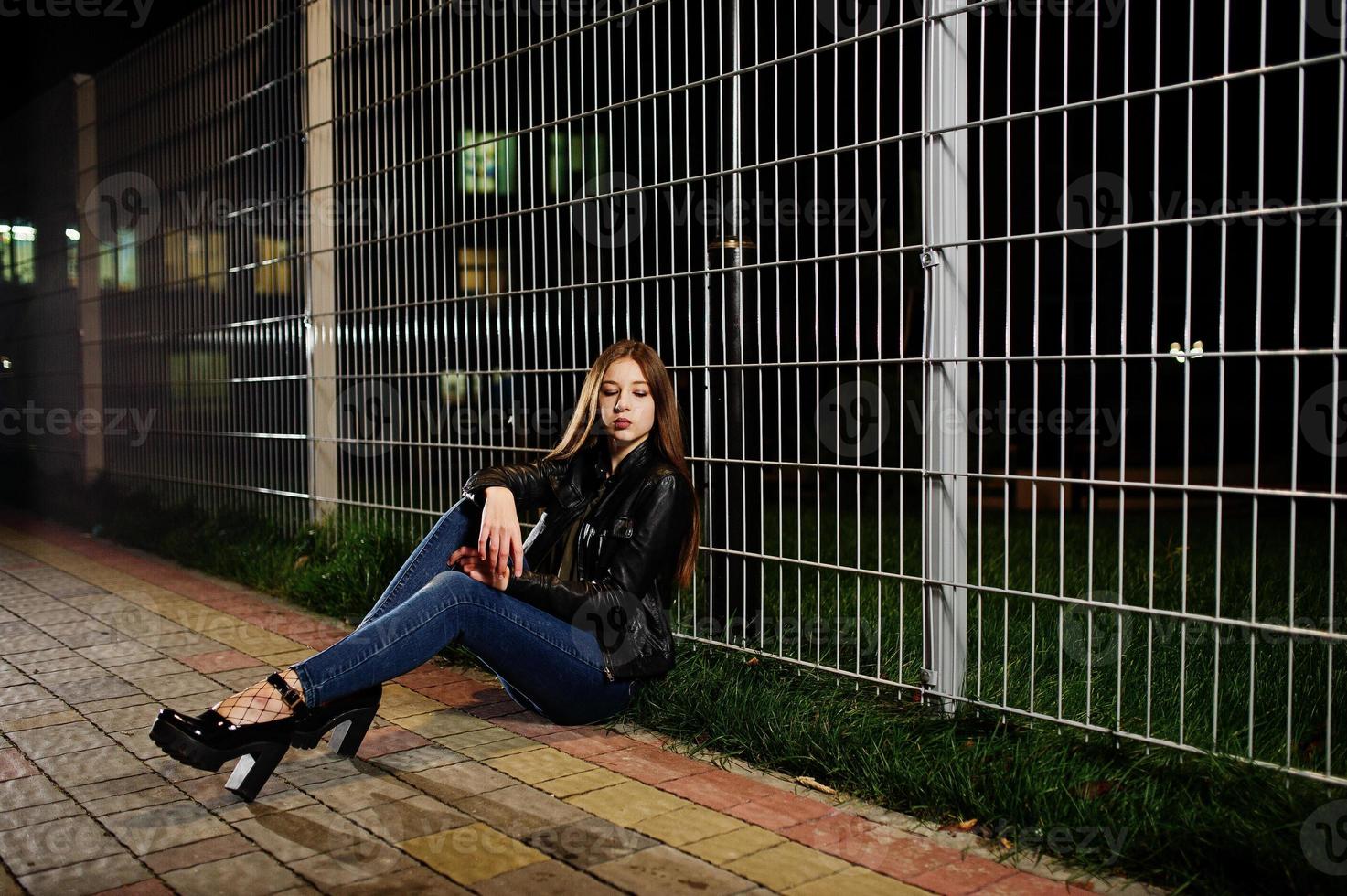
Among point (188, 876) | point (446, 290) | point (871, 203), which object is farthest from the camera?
point (446, 290)

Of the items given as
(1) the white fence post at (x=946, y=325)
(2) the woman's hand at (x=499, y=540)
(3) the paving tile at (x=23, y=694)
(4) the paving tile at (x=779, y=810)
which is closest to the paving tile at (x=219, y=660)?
(3) the paving tile at (x=23, y=694)

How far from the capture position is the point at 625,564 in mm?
3645

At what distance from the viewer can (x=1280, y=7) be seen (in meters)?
3.54

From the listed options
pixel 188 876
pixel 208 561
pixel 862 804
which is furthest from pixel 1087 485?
pixel 208 561

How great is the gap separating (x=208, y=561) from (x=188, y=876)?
4.89 m

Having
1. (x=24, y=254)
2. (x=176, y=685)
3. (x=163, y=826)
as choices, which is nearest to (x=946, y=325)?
(x=163, y=826)

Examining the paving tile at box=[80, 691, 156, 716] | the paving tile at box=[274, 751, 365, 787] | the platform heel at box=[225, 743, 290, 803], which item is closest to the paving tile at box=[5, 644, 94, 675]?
the paving tile at box=[80, 691, 156, 716]

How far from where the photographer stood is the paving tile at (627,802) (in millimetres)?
3129

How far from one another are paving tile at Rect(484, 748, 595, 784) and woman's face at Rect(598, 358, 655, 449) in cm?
109

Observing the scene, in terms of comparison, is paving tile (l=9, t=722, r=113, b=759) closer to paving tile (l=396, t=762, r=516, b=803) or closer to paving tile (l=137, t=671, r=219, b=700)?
paving tile (l=137, t=671, r=219, b=700)

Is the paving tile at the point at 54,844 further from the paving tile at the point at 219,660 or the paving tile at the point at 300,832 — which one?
the paving tile at the point at 219,660

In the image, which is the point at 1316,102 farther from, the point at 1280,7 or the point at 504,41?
the point at 504,41

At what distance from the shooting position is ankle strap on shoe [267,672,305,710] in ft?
10.5

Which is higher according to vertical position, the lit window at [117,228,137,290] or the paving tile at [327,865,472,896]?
the lit window at [117,228,137,290]
